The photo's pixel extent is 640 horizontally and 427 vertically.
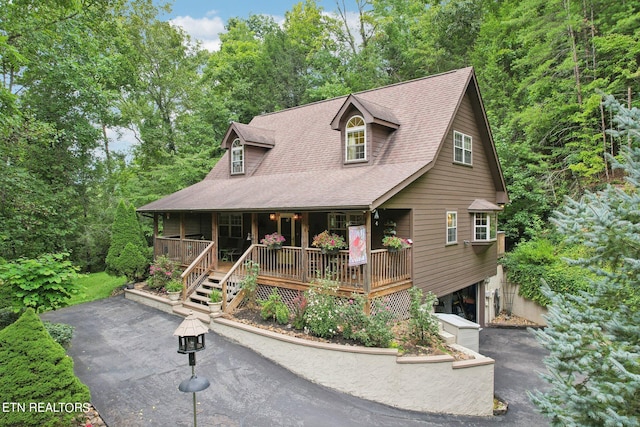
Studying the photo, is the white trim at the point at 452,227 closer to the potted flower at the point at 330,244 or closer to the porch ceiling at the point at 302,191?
the porch ceiling at the point at 302,191

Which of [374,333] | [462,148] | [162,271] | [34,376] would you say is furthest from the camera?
[162,271]

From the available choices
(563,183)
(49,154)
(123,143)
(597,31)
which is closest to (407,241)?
(563,183)

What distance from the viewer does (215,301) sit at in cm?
1035

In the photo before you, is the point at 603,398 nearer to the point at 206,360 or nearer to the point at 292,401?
the point at 292,401

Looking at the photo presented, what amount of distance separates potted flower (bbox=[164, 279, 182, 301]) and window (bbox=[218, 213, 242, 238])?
4062 millimetres

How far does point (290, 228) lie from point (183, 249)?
4159 millimetres

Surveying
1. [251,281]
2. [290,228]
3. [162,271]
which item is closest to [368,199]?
[251,281]

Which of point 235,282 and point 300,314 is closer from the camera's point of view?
point 300,314

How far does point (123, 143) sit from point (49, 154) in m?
9.46

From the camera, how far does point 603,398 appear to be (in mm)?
3357

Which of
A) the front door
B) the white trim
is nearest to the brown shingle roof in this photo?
the front door

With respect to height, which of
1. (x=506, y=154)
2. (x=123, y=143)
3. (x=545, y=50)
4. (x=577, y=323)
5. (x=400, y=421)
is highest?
(x=545, y=50)

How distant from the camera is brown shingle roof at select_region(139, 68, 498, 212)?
9.65 metres

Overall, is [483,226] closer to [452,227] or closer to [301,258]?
[452,227]
